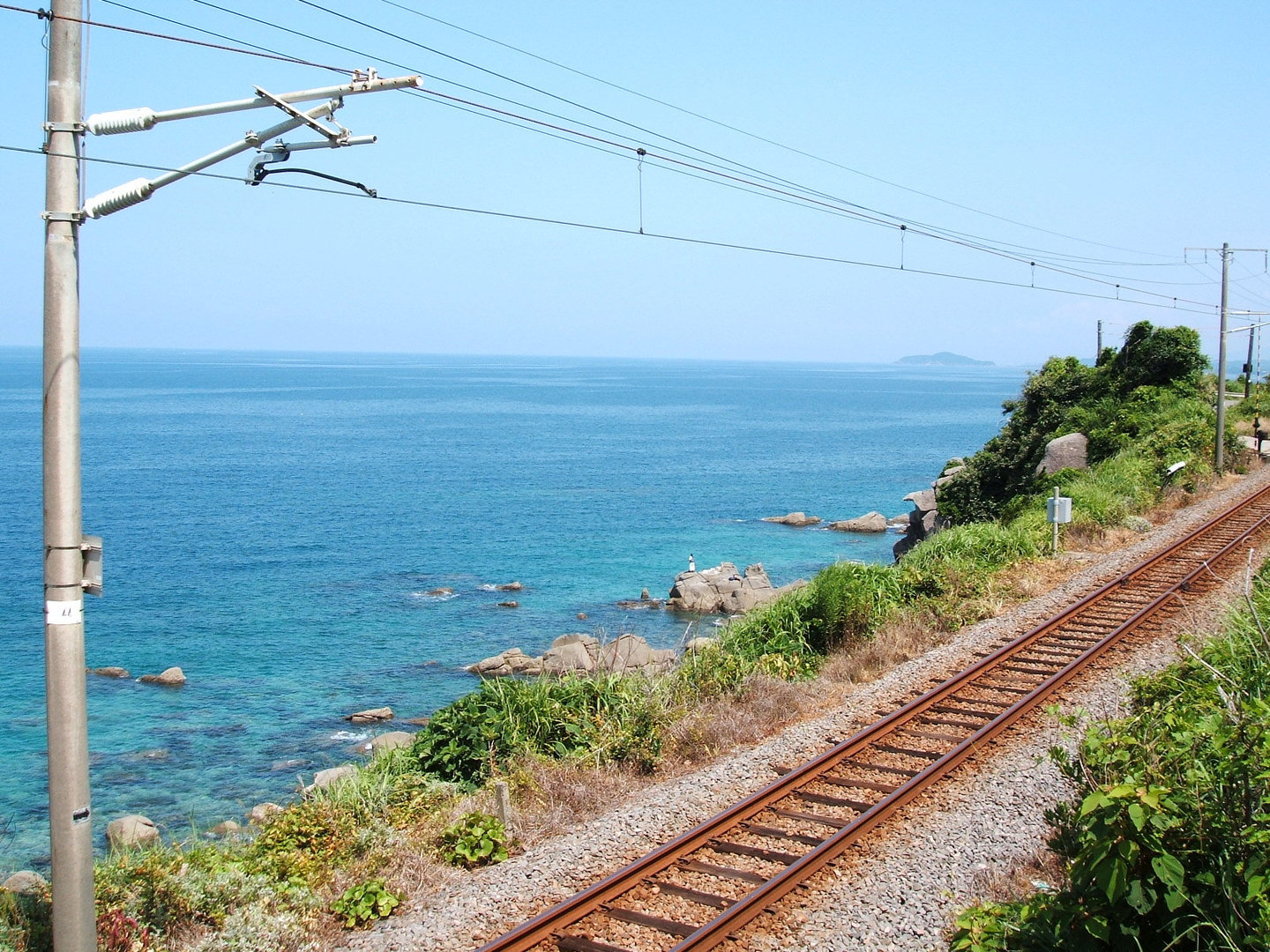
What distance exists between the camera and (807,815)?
9.04 meters

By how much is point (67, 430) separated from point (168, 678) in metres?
27.3

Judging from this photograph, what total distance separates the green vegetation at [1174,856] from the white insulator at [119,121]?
6602 millimetres

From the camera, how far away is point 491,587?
42.9 metres

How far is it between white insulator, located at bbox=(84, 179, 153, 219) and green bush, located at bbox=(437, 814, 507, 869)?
18.9ft

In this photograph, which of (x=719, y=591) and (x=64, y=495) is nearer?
(x=64, y=495)

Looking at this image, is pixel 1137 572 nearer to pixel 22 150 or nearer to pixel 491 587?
pixel 22 150

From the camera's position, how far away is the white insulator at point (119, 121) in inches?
240

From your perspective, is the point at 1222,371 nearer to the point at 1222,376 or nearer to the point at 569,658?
the point at 1222,376

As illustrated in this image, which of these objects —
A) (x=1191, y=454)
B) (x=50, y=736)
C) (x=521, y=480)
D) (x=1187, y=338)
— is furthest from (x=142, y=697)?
(x=521, y=480)

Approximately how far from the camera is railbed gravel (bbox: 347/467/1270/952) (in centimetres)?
723

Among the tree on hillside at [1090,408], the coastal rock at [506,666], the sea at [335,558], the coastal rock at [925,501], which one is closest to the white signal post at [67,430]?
the sea at [335,558]

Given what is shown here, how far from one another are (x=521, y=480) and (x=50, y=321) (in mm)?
66213

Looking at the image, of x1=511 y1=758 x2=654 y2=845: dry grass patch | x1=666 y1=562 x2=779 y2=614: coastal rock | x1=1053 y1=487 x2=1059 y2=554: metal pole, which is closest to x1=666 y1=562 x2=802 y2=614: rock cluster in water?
x1=666 y1=562 x2=779 y2=614: coastal rock

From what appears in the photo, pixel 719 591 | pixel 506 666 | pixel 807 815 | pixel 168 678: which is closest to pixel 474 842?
pixel 807 815
